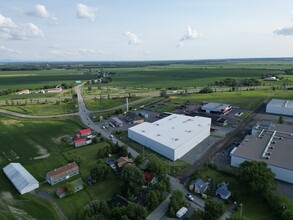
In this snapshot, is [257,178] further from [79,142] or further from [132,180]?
[79,142]

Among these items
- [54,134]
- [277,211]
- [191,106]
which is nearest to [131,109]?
[191,106]

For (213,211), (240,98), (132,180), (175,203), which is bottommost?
(175,203)

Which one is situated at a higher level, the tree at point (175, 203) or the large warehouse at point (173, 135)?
the large warehouse at point (173, 135)

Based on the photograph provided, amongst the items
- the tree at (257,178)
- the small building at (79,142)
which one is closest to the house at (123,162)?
the small building at (79,142)

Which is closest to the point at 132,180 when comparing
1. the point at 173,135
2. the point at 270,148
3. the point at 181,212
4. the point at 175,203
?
the point at 175,203

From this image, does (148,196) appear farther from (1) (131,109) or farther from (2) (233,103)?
(2) (233,103)

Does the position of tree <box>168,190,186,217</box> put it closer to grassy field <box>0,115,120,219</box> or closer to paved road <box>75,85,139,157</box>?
grassy field <box>0,115,120,219</box>

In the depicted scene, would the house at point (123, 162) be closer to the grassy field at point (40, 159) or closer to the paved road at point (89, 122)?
the grassy field at point (40, 159)
